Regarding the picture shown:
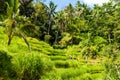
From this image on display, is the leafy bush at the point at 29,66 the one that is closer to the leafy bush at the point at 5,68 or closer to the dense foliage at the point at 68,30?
the leafy bush at the point at 5,68

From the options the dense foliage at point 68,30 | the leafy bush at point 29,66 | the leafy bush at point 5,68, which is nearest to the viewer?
the leafy bush at point 29,66

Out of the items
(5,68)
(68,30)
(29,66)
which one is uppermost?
(29,66)

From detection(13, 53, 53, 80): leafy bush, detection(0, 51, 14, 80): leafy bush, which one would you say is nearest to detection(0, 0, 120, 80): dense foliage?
detection(0, 51, 14, 80): leafy bush

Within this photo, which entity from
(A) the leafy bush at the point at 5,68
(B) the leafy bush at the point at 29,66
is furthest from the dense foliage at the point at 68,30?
(B) the leafy bush at the point at 29,66

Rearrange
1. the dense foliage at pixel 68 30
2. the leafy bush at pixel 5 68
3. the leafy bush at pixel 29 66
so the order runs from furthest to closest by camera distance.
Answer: the dense foliage at pixel 68 30, the leafy bush at pixel 5 68, the leafy bush at pixel 29 66

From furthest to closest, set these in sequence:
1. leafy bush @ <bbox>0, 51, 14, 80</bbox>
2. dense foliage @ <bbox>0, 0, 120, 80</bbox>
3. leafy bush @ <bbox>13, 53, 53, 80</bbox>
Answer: dense foliage @ <bbox>0, 0, 120, 80</bbox> < leafy bush @ <bbox>0, 51, 14, 80</bbox> < leafy bush @ <bbox>13, 53, 53, 80</bbox>

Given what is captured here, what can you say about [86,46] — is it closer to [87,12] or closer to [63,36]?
[63,36]

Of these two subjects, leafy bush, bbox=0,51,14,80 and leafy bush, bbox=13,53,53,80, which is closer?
leafy bush, bbox=13,53,53,80

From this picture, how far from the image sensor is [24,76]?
16953 millimetres

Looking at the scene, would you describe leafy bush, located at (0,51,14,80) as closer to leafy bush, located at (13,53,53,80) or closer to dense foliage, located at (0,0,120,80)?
leafy bush, located at (13,53,53,80)

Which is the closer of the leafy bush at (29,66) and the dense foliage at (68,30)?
the leafy bush at (29,66)

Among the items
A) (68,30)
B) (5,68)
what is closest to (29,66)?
(5,68)

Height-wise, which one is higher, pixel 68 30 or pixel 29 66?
pixel 29 66

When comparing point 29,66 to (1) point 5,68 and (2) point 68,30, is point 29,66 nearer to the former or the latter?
(1) point 5,68
